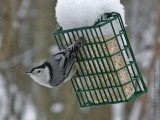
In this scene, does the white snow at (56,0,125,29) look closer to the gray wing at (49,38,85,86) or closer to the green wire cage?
the green wire cage

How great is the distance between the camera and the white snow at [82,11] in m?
4.21

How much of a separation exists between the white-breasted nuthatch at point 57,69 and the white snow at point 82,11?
15 cm

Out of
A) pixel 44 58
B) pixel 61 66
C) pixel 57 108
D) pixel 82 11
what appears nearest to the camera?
pixel 82 11

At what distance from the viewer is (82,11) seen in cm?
421

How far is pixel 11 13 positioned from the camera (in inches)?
279

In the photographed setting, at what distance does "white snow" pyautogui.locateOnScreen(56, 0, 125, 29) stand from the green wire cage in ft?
0.16

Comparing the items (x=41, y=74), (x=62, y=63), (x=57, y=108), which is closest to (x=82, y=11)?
(x=62, y=63)

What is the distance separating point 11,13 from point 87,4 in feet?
10.0

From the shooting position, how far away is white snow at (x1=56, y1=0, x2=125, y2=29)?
13.8 feet

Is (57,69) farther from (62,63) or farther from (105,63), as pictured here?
(105,63)

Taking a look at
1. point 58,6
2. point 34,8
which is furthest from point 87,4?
point 34,8

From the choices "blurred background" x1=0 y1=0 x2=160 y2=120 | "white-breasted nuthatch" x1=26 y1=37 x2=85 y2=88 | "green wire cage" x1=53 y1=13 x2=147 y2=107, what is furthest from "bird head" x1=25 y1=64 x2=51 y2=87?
"blurred background" x1=0 y1=0 x2=160 y2=120

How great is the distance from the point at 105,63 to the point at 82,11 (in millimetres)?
499

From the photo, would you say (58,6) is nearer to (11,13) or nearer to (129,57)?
(129,57)
